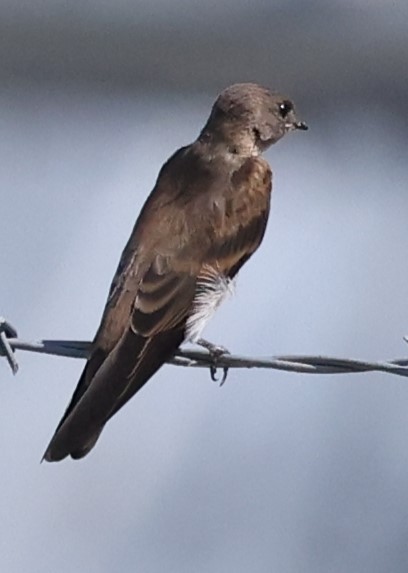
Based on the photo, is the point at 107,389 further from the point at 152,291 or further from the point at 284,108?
the point at 284,108

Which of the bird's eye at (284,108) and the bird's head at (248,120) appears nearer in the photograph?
the bird's head at (248,120)

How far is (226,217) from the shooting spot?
22.9 feet

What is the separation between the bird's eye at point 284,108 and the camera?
760 centimetres

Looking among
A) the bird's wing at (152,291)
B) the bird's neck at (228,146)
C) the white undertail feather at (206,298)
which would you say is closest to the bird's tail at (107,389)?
the bird's wing at (152,291)

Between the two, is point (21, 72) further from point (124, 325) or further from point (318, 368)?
point (318, 368)

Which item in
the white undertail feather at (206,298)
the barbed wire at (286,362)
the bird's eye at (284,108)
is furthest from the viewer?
the bird's eye at (284,108)

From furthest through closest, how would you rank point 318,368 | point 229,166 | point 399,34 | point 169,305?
point 399,34 < point 229,166 < point 169,305 < point 318,368

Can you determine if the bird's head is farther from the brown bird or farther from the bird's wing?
the bird's wing

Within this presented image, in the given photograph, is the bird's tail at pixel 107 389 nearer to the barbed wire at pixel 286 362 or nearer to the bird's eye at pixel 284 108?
the barbed wire at pixel 286 362

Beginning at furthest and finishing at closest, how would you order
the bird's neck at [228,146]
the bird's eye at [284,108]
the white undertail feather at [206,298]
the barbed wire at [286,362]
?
the bird's eye at [284,108]
the bird's neck at [228,146]
the white undertail feather at [206,298]
the barbed wire at [286,362]

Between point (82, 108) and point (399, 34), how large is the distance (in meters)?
1.98

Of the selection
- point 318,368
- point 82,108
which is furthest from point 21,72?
point 318,368

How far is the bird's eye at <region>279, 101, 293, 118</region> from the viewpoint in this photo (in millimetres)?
7598

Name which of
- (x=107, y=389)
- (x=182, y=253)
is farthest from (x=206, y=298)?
(x=107, y=389)
